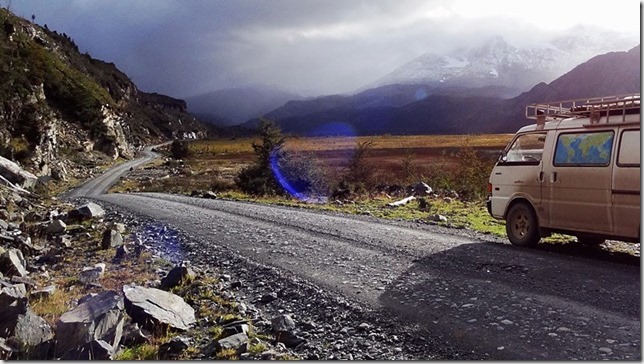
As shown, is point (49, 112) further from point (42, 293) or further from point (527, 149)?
point (527, 149)

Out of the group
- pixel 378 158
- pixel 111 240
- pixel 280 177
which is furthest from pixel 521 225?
pixel 378 158

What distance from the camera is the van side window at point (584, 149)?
954cm

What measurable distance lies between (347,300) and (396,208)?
1473 centimetres

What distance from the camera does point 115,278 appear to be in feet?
32.7

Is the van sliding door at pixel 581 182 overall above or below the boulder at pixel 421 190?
above

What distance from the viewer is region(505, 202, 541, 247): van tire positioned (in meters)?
11.1

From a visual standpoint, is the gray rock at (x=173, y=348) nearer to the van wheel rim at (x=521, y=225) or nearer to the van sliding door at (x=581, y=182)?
the van sliding door at (x=581, y=182)

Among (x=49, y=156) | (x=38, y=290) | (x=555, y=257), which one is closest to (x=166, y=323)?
(x=38, y=290)

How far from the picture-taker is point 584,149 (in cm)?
997

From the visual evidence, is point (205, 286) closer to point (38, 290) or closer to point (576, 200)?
point (38, 290)

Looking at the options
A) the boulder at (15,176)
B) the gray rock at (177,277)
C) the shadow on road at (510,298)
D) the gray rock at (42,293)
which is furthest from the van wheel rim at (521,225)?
the boulder at (15,176)

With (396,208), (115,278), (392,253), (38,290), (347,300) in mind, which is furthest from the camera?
(396,208)

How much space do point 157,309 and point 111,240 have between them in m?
6.86

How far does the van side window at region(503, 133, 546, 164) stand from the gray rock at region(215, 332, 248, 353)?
25.6ft
